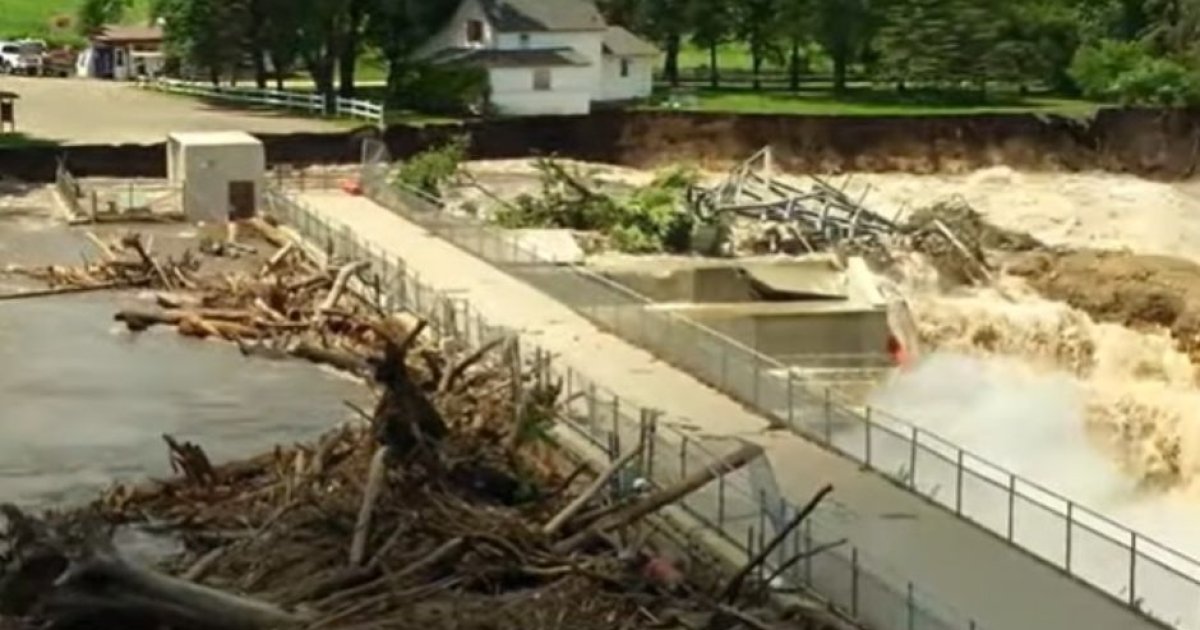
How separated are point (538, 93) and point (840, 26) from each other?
49.0 feet

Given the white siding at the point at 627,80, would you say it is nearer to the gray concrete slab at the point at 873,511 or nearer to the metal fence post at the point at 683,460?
the gray concrete slab at the point at 873,511

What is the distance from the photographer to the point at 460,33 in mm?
87250

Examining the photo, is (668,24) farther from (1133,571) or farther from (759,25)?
(1133,571)

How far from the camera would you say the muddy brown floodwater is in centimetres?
2984

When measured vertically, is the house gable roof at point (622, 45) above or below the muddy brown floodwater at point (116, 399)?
above

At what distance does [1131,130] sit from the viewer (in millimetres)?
84750

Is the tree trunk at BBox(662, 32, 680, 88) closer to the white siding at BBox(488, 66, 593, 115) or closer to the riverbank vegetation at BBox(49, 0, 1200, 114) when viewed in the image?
the riverbank vegetation at BBox(49, 0, 1200, 114)

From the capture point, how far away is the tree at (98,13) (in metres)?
116

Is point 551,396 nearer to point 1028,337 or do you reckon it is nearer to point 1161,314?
point 1028,337

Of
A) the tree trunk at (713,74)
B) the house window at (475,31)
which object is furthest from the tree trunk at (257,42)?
the tree trunk at (713,74)

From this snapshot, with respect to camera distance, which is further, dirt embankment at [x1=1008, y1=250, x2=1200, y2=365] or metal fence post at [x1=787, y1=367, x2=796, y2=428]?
dirt embankment at [x1=1008, y1=250, x2=1200, y2=365]

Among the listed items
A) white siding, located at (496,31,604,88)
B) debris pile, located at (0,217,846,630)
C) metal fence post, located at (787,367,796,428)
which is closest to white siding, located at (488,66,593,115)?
white siding, located at (496,31,604,88)

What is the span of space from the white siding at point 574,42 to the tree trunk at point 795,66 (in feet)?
34.7

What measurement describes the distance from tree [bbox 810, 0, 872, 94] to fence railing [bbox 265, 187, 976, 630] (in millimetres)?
58206
